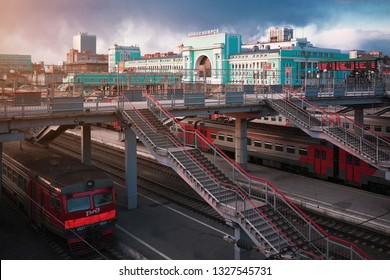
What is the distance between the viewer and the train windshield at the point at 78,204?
1567cm

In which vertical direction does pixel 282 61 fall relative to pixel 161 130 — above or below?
above

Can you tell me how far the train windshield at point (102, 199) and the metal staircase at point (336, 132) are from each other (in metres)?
12.3

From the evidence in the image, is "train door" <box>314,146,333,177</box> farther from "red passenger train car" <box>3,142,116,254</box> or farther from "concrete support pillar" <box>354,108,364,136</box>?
"red passenger train car" <box>3,142,116,254</box>

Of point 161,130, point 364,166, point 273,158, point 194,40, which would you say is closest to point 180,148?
point 161,130

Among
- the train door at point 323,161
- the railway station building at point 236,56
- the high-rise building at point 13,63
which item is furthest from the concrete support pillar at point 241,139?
the railway station building at point 236,56

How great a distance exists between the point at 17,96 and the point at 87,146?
5.51m

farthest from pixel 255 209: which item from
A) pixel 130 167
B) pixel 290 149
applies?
pixel 290 149

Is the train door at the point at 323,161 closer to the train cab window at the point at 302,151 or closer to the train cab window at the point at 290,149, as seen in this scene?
the train cab window at the point at 302,151

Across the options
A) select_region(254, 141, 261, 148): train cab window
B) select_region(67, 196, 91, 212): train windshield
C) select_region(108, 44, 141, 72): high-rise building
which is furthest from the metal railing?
select_region(108, 44, 141, 72): high-rise building

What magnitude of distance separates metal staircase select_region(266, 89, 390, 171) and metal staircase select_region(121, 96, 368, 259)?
755 cm

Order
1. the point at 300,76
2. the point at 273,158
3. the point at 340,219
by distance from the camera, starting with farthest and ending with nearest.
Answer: the point at 300,76 < the point at 273,158 < the point at 340,219

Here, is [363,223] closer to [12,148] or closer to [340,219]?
[340,219]

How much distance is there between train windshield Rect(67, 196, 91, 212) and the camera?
1567 centimetres

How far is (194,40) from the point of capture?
95.9 metres
